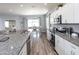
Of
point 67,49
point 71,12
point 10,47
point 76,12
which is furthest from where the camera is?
point 71,12

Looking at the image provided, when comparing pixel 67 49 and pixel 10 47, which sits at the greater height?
pixel 10 47

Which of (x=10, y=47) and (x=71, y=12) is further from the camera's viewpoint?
(x=71, y=12)

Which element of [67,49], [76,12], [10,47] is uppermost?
[76,12]

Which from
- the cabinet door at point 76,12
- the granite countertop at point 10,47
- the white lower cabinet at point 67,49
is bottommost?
the white lower cabinet at point 67,49

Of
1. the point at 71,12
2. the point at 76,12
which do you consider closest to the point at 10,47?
the point at 76,12

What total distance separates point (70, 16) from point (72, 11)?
0.45 ft

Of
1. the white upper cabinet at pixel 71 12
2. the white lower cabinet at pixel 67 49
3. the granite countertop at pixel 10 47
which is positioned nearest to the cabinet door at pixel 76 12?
the white upper cabinet at pixel 71 12

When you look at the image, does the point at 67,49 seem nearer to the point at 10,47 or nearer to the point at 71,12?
the point at 71,12

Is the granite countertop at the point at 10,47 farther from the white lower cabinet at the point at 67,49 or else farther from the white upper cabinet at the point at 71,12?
the white upper cabinet at the point at 71,12

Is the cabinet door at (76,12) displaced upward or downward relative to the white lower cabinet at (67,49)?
upward

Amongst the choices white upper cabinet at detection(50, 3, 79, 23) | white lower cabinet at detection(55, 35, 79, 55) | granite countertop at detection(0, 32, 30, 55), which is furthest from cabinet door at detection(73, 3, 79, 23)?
granite countertop at detection(0, 32, 30, 55)

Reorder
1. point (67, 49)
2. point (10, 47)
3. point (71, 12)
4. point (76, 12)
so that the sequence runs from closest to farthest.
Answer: point (10, 47)
point (67, 49)
point (76, 12)
point (71, 12)
